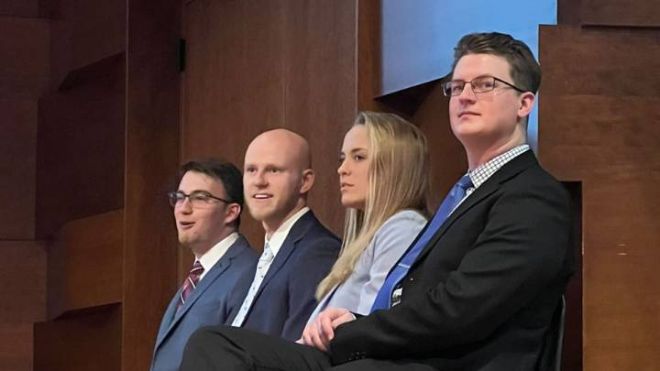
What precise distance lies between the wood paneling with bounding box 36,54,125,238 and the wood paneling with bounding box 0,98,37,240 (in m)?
0.04

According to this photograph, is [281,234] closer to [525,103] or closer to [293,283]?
[293,283]

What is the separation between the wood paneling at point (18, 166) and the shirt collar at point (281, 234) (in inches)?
124

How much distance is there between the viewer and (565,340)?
3.06m

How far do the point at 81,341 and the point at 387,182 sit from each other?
10.6 feet

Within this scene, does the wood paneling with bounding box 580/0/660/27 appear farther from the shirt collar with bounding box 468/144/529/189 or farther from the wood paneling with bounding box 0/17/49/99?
the wood paneling with bounding box 0/17/49/99

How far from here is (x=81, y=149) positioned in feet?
19.9

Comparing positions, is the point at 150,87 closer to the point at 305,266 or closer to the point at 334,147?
the point at 334,147

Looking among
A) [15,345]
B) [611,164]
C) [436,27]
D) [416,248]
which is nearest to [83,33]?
[15,345]

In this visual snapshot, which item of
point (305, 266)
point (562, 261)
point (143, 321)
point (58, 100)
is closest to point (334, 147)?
point (305, 266)

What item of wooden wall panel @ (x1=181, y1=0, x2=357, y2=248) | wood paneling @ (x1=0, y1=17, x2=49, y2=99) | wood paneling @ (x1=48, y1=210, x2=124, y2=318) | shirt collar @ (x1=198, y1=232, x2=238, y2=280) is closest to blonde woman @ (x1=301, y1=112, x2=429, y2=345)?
shirt collar @ (x1=198, y1=232, x2=238, y2=280)

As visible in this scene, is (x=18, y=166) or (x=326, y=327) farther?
(x=18, y=166)

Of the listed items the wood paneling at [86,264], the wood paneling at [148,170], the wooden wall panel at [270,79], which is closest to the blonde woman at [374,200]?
the wooden wall panel at [270,79]

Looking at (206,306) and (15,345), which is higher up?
(206,306)

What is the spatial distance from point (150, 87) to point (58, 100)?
1076mm
